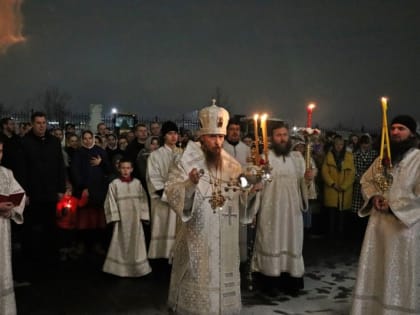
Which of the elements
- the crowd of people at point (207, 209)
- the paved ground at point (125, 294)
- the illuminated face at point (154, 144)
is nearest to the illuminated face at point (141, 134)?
the crowd of people at point (207, 209)

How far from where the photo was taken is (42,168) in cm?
664

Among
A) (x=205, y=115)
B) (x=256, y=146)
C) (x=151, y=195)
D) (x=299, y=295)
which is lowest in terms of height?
(x=299, y=295)

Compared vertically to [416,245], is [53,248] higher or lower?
lower

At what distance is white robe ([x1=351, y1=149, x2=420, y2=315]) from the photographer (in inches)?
174

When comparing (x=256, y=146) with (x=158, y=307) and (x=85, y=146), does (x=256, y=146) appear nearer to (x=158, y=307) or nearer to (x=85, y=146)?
(x=158, y=307)

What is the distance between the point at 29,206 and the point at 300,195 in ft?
12.0

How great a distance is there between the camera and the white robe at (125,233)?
21.6 ft

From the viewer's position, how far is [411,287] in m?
4.39

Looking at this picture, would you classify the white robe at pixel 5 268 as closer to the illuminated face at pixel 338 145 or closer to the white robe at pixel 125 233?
the white robe at pixel 125 233

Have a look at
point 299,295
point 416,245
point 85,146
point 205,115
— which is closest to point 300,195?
point 299,295

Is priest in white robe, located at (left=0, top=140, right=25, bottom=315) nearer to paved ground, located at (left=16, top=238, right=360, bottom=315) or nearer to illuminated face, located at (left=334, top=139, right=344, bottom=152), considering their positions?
paved ground, located at (left=16, top=238, right=360, bottom=315)

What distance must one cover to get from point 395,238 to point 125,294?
3.17 m

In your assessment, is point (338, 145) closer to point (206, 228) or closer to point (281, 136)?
point (281, 136)

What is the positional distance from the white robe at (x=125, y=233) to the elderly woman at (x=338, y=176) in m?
4.30
